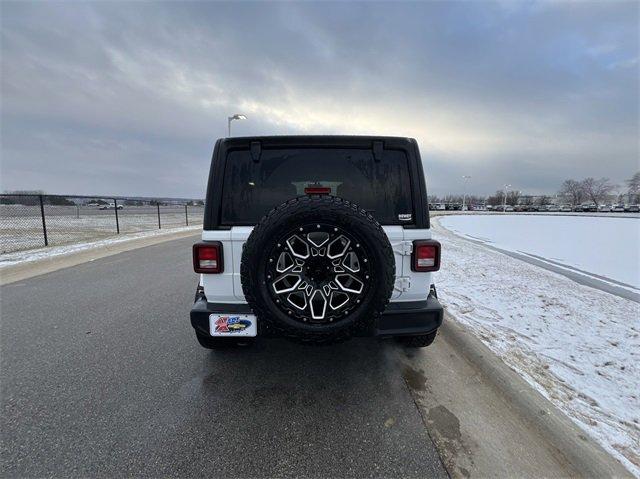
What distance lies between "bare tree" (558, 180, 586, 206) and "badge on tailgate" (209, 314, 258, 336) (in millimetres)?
120641

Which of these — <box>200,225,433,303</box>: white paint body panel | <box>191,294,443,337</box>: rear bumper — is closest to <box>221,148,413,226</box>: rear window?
<box>200,225,433,303</box>: white paint body panel

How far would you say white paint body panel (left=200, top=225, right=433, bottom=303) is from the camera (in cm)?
236

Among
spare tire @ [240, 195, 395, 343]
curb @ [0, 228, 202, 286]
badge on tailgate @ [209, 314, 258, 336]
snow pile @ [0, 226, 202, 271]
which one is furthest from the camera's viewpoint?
snow pile @ [0, 226, 202, 271]

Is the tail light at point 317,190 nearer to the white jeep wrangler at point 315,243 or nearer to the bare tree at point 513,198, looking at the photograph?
the white jeep wrangler at point 315,243

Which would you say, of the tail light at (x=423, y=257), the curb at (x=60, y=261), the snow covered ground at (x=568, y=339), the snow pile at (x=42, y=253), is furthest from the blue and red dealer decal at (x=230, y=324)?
the snow pile at (x=42, y=253)

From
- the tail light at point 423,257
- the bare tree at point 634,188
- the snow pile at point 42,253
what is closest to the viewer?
the tail light at point 423,257

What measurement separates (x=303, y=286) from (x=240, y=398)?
107cm

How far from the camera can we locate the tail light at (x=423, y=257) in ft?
8.02

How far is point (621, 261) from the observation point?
8.72 meters

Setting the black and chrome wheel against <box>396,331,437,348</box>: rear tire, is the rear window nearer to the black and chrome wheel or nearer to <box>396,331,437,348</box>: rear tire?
the black and chrome wheel

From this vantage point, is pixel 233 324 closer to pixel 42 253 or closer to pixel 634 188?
pixel 42 253

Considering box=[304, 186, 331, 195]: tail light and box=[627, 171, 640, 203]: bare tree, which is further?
box=[627, 171, 640, 203]: bare tree

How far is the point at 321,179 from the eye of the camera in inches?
102

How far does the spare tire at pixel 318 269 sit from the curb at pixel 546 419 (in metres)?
1.34
